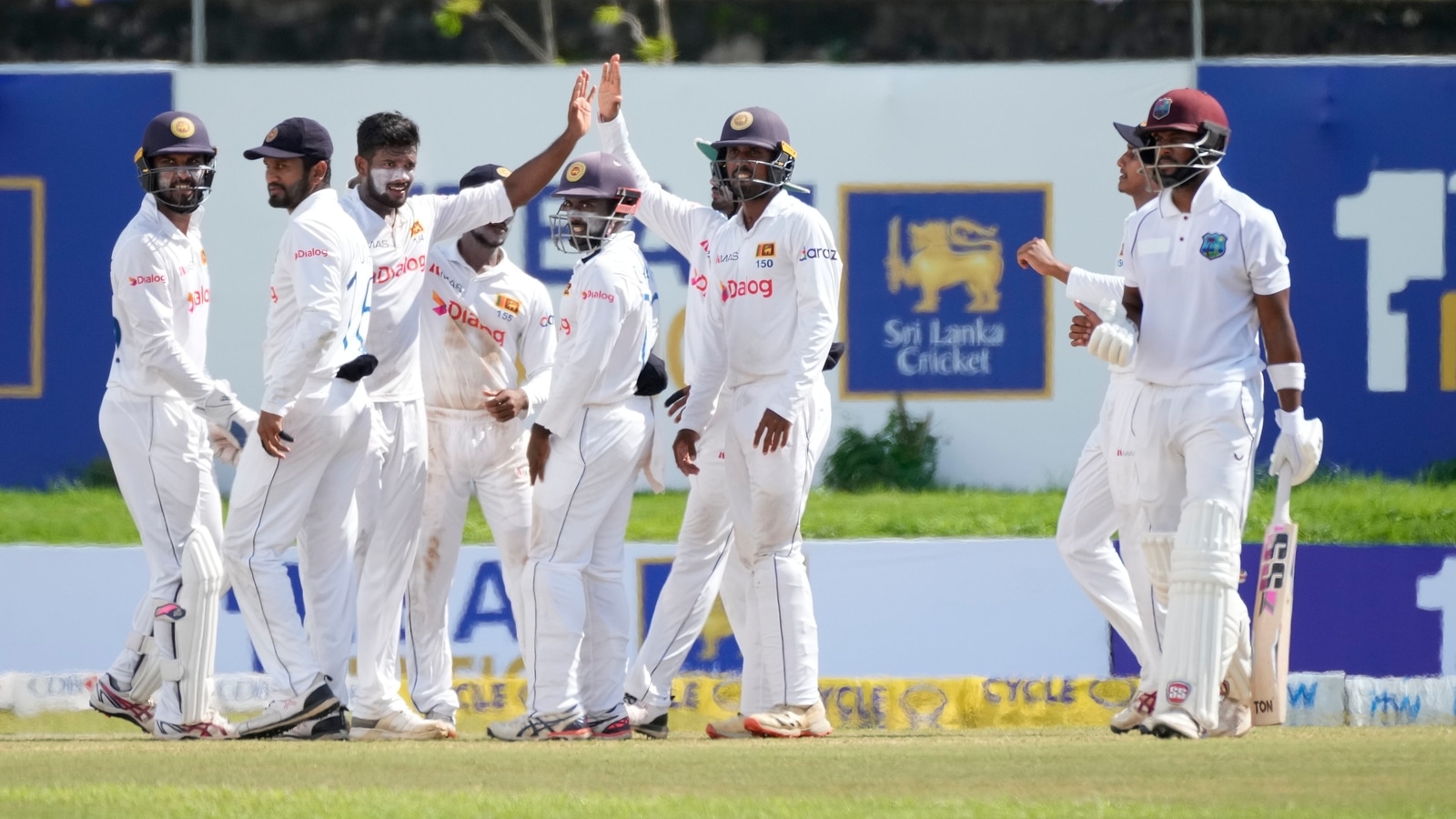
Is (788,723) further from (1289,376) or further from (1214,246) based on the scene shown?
(1214,246)

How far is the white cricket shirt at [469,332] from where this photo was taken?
8.24 m

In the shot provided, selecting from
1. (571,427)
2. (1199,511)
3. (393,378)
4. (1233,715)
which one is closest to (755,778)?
(1199,511)

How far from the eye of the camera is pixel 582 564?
25.2 ft

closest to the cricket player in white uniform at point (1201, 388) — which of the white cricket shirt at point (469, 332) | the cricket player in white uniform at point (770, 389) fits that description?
the cricket player in white uniform at point (770, 389)

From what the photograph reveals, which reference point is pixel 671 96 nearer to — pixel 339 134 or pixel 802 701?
pixel 339 134

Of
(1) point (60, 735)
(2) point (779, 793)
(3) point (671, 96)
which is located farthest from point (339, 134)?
(2) point (779, 793)

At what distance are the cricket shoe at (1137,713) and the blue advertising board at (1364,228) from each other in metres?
5.25

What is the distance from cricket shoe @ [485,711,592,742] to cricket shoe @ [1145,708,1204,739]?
204cm

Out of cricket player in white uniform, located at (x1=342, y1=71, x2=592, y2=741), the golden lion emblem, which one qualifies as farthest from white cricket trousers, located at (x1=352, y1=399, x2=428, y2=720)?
the golden lion emblem

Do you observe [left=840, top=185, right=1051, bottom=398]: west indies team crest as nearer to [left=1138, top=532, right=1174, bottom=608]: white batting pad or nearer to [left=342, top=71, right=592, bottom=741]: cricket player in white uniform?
[left=342, top=71, right=592, bottom=741]: cricket player in white uniform

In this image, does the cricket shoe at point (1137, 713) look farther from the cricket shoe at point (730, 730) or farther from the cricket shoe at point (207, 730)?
the cricket shoe at point (207, 730)

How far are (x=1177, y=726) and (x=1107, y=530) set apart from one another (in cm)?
162

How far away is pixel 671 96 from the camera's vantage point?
12.8m

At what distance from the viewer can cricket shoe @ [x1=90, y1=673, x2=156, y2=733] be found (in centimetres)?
796
